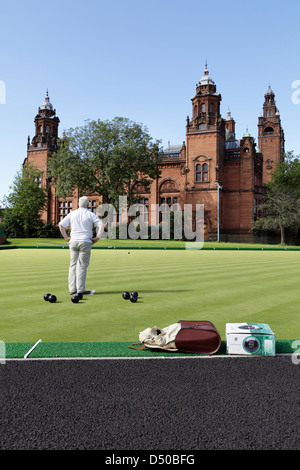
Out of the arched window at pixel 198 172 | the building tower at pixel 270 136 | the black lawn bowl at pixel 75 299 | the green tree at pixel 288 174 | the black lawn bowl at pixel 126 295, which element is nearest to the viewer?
the black lawn bowl at pixel 75 299

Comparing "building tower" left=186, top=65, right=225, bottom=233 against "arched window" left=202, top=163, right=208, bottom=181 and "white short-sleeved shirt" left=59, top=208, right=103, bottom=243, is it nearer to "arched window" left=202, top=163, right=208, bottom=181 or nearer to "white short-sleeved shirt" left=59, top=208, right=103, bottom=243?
"arched window" left=202, top=163, right=208, bottom=181

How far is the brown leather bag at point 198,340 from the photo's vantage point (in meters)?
4.91

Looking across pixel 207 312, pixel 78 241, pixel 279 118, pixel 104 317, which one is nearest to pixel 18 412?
pixel 104 317

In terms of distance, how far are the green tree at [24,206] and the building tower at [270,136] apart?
156 ft

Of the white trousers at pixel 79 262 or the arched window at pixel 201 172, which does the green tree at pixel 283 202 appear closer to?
the arched window at pixel 201 172

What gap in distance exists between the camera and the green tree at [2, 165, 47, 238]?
208ft

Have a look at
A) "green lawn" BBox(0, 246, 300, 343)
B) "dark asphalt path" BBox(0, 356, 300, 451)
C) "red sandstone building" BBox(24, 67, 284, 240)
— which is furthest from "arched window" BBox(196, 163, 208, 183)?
"dark asphalt path" BBox(0, 356, 300, 451)

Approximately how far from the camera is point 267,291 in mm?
9789

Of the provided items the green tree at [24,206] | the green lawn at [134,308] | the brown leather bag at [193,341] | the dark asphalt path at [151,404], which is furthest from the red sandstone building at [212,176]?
the dark asphalt path at [151,404]

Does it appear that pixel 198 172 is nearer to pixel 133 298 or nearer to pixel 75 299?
pixel 133 298

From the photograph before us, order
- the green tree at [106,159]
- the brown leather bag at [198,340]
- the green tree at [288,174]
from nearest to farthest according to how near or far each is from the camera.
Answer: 1. the brown leather bag at [198,340]
2. the green tree at [106,159]
3. the green tree at [288,174]

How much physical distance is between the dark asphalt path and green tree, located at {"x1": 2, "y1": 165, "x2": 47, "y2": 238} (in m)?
61.5

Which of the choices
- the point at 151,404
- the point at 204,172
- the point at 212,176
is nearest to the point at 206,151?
the point at 204,172

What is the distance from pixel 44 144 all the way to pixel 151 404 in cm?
7308
